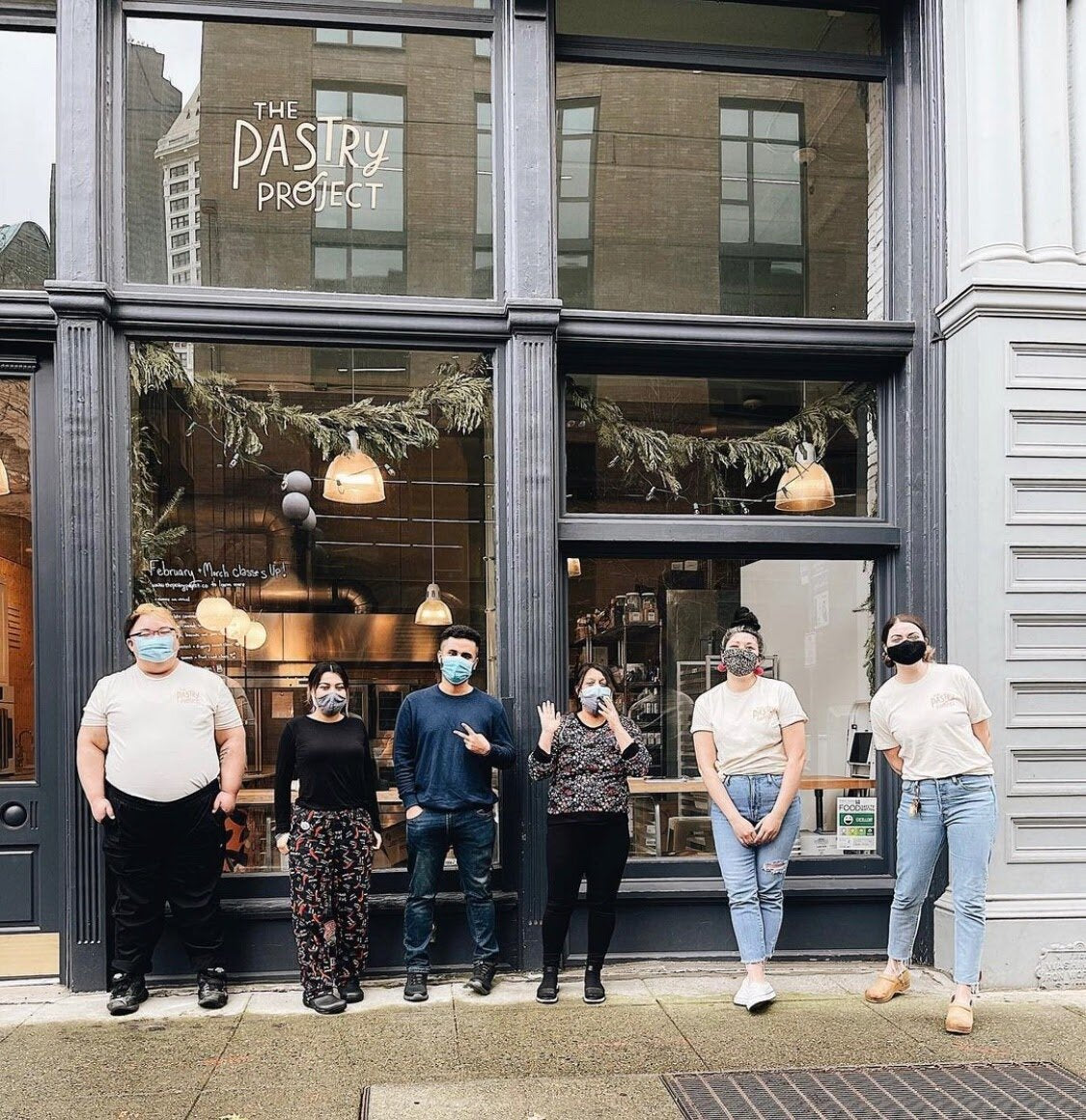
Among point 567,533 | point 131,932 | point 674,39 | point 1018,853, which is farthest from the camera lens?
point 674,39

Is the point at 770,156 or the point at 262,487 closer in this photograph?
the point at 262,487

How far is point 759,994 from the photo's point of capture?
578 cm

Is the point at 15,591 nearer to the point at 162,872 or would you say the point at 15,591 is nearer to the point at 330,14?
the point at 162,872

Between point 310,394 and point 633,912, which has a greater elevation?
point 310,394

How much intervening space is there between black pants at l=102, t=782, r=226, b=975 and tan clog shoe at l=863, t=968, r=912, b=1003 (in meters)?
3.49

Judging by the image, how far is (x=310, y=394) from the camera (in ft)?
22.3

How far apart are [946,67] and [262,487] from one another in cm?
490

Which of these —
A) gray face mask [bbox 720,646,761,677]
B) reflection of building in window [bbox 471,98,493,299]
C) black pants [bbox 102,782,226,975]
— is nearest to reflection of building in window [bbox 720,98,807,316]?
reflection of building in window [bbox 471,98,493,299]

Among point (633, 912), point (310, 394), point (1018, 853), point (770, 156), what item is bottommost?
point (633, 912)

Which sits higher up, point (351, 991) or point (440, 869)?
point (440, 869)

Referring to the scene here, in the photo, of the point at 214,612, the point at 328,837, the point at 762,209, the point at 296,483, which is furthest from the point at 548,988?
the point at 762,209

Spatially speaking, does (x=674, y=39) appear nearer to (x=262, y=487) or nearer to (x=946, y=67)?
(x=946, y=67)

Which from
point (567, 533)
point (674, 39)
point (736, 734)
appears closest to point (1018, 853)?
point (736, 734)

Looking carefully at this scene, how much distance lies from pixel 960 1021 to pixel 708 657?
249cm
